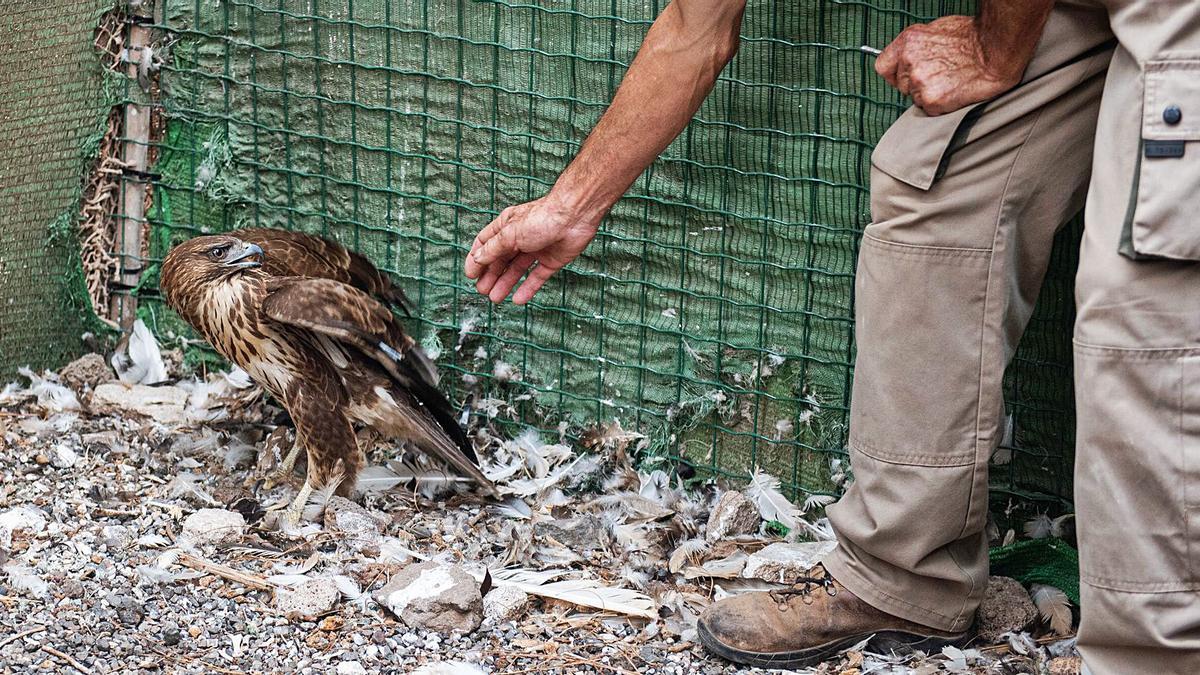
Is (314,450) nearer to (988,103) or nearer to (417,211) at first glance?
(417,211)

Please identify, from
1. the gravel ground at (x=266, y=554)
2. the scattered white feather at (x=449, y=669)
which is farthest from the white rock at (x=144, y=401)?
the scattered white feather at (x=449, y=669)

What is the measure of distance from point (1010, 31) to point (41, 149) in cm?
364

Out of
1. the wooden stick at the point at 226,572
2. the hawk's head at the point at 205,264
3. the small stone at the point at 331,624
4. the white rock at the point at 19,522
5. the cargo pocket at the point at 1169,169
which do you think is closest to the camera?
the cargo pocket at the point at 1169,169

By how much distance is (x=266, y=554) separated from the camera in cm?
384

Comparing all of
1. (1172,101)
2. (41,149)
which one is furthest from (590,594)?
(41,149)

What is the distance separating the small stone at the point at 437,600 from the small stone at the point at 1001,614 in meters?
1.33

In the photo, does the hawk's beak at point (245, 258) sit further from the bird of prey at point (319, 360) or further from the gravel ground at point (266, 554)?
the gravel ground at point (266, 554)

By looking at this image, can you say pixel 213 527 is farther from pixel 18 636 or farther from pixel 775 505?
pixel 775 505

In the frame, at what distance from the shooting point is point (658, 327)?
14.1 feet

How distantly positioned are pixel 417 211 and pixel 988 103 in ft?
7.79

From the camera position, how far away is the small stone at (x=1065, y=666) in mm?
3193

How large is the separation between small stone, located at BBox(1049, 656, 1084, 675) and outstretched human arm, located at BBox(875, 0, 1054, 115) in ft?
4.54

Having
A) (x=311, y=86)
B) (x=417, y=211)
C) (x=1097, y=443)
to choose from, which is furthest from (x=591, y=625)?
(x=311, y=86)

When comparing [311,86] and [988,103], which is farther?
[311,86]
